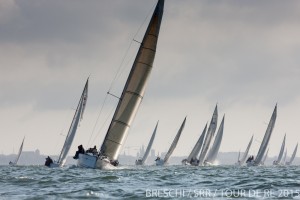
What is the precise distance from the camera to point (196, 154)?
93.9 m

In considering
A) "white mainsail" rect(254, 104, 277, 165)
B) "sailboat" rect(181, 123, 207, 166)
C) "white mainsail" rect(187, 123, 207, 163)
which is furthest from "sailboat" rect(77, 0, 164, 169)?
"white mainsail" rect(187, 123, 207, 163)

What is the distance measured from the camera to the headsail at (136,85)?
3781 cm

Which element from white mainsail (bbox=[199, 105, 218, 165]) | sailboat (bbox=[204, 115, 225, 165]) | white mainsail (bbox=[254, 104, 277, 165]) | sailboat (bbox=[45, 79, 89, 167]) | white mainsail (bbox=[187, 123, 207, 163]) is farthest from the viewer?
white mainsail (bbox=[187, 123, 207, 163])

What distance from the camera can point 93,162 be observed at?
38219 millimetres

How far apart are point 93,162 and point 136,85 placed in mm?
6968

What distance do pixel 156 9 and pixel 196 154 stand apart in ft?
194

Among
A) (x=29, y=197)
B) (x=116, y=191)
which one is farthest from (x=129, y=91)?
(x=29, y=197)

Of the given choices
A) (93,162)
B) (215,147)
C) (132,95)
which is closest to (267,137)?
(215,147)

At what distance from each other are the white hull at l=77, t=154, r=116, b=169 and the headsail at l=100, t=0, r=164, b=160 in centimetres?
154

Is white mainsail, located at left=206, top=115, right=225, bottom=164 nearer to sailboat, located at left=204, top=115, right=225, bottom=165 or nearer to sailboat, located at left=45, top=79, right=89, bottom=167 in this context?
sailboat, located at left=204, top=115, right=225, bottom=165

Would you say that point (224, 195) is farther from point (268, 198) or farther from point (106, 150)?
point (106, 150)

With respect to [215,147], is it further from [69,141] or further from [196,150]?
[69,141]

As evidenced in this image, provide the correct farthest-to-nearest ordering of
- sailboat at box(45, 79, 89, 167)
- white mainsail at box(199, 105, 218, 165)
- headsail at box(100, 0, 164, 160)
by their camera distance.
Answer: white mainsail at box(199, 105, 218, 165), sailboat at box(45, 79, 89, 167), headsail at box(100, 0, 164, 160)

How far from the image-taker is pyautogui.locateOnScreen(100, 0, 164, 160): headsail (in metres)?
37.8
